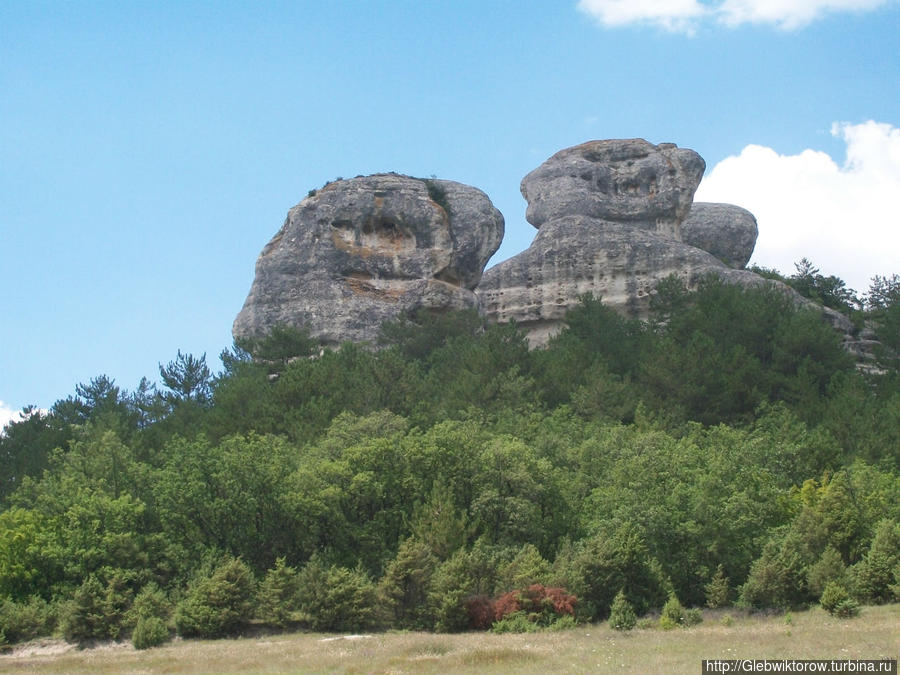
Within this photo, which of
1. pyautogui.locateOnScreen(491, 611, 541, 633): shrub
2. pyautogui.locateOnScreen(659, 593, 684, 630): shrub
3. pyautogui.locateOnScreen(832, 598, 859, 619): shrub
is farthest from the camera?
pyautogui.locateOnScreen(491, 611, 541, 633): shrub

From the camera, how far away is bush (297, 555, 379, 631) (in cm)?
3030

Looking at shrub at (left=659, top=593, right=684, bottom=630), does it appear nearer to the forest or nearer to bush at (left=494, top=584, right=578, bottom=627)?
the forest

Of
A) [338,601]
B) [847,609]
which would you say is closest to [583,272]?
[338,601]

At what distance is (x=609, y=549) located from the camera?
30.5 meters

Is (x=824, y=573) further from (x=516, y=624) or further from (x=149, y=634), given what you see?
(x=149, y=634)

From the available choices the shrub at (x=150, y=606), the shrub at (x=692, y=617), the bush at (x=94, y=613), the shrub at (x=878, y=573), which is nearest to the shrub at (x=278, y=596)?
the shrub at (x=150, y=606)

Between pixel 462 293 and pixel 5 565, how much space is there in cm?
3346

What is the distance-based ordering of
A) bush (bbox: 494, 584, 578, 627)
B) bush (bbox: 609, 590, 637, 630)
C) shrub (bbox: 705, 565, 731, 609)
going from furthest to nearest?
1. shrub (bbox: 705, 565, 731, 609)
2. bush (bbox: 494, 584, 578, 627)
3. bush (bbox: 609, 590, 637, 630)

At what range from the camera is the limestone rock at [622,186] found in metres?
71.1

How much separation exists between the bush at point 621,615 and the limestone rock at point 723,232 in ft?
176

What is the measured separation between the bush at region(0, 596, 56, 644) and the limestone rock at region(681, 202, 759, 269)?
55413 millimetres

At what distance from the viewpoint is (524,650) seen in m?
24.2

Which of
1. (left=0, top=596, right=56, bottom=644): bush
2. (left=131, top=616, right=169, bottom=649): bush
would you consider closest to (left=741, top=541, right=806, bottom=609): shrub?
(left=131, top=616, right=169, bottom=649): bush

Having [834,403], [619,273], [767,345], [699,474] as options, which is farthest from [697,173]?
[699,474]
